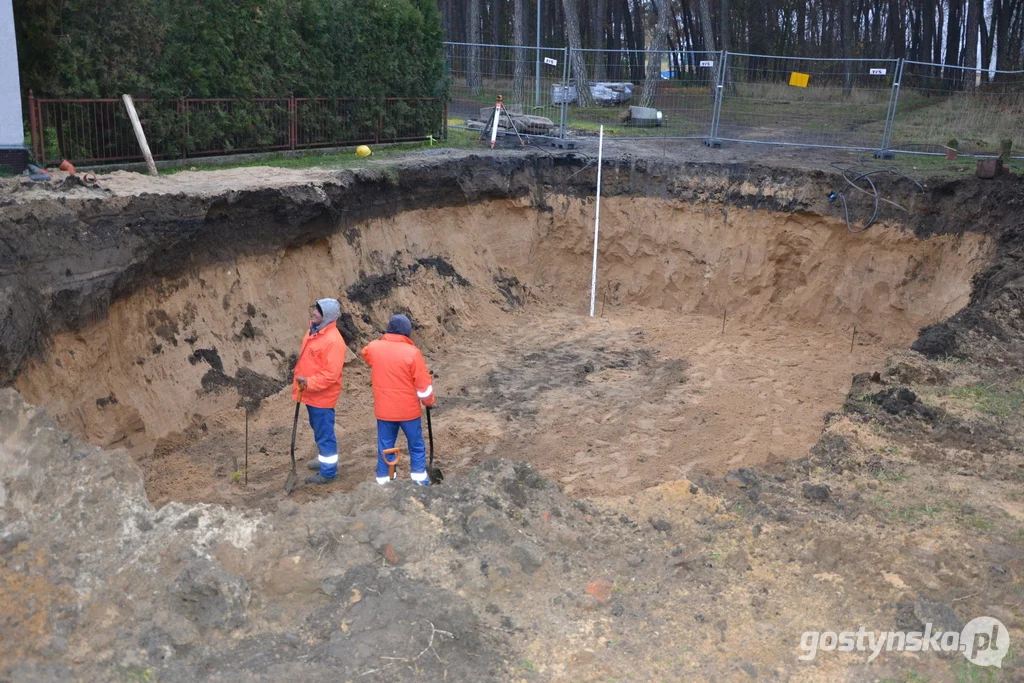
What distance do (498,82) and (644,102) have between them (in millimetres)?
3937

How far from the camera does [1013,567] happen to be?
563 centimetres

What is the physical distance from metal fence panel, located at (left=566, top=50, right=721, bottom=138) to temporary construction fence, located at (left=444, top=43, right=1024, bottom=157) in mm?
31

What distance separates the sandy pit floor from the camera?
330 inches

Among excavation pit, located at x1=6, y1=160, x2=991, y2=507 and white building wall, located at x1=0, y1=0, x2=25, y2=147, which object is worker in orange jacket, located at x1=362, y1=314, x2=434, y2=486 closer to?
excavation pit, located at x1=6, y1=160, x2=991, y2=507

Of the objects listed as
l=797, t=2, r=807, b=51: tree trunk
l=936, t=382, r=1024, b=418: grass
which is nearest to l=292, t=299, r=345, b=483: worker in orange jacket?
l=936, t=382, r=1024, b=418: grass

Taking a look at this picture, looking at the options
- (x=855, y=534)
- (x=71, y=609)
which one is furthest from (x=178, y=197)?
(x=855, y=534)

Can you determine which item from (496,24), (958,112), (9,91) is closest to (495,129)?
(9,91)

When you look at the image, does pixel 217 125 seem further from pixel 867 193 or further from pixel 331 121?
pixel 867 193

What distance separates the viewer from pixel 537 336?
43.7ft

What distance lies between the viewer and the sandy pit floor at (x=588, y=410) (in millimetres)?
8391

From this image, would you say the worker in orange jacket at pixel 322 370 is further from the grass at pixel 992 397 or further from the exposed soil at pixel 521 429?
the grass at pixel 992 397

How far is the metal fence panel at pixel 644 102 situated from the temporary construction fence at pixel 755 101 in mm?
31

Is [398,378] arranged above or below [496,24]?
below

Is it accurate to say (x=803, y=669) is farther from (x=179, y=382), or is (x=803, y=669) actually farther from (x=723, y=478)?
(x=179, y=382)
